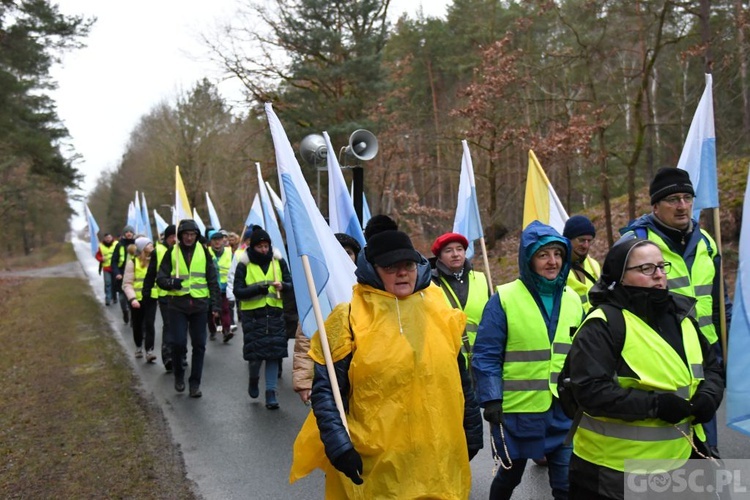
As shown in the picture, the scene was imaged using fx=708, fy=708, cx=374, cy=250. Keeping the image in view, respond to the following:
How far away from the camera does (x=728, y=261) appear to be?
13.4 metres

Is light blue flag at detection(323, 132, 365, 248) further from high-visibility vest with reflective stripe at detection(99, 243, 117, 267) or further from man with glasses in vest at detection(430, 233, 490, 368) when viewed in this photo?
high-visibility vest with reflective stripe at detection(99, 243, 117, 267)

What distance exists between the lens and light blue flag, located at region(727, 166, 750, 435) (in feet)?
10.8

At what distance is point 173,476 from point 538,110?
2263 cm

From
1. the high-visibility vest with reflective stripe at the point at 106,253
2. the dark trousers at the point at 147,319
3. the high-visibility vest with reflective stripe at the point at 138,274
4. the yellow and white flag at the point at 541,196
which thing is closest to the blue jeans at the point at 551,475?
the yellow and white flag at the point at 541,196

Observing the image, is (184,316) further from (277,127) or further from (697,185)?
(697,185)

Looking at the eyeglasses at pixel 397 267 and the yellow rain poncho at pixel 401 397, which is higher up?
the eyeglasses at pixel 397 267

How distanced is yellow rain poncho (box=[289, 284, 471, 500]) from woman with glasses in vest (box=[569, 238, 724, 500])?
59 cm

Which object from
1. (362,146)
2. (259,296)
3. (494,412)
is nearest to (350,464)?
(494,412)

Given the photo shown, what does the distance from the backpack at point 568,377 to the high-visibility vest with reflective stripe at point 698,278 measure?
61.3 inches

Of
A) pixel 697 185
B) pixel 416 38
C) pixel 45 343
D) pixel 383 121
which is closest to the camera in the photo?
pixel 697 185

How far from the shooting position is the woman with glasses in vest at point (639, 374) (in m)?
2.89

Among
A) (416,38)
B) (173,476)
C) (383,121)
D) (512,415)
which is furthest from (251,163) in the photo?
(512,415)

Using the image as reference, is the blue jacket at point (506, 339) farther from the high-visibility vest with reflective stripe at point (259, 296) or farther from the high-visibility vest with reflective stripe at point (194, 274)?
the high-visibility vest with reflective stripe at point (194, 274)

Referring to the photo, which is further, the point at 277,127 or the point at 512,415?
the point at 277,127
